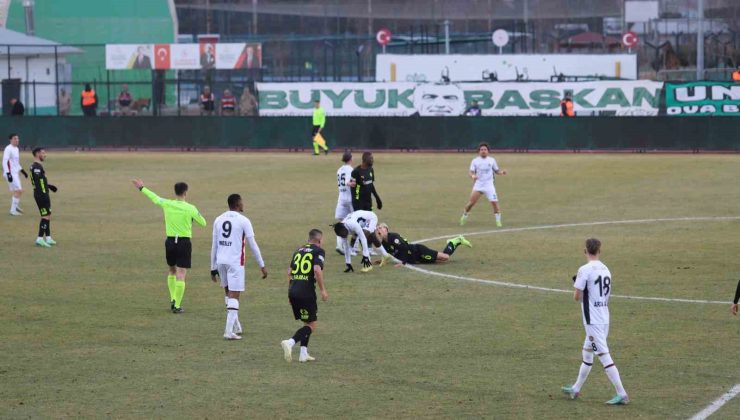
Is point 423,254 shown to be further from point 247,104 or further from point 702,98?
point 247,104

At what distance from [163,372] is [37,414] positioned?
2184 mm

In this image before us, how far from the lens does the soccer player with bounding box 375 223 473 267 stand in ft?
77.0

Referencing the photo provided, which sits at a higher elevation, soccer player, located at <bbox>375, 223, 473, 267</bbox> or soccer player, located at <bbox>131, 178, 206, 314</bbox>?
soccer player, located at <bbox>131, 178, 206, 314</bbox>

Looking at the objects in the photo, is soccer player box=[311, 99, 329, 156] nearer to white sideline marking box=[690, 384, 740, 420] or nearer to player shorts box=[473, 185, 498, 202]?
player shorts box=[473, 185, 498, 202]

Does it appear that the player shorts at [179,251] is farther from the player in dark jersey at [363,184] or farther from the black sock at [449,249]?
the black sock at [449,249]

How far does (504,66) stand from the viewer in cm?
6638

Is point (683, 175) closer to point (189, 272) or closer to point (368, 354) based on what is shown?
point (189, 272)

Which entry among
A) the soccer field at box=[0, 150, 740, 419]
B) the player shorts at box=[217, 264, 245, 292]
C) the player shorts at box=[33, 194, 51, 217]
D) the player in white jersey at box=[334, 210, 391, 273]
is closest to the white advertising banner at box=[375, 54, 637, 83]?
the soccer field at box=[0, 150, 740, 419]

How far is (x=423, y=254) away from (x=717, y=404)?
11.1m

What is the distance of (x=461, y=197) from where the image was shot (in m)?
36.3

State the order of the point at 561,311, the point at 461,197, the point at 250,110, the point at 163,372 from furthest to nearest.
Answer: the point at 250,110
the point at 461,197
the point at 561,311
the point at 163,372

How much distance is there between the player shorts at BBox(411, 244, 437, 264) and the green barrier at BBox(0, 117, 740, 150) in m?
29.9

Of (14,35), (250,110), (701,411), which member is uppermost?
(14,35)

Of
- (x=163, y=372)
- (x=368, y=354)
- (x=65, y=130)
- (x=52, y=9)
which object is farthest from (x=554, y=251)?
(x=52, y=9)
